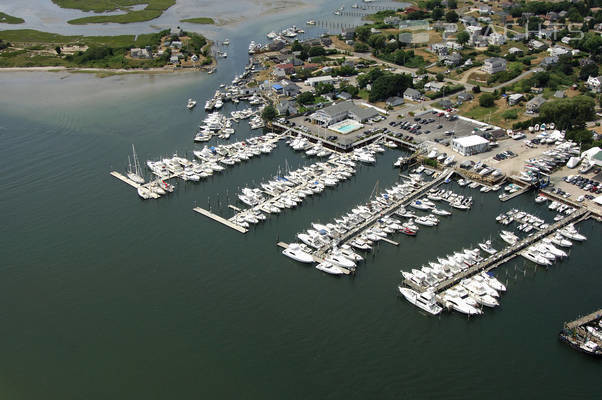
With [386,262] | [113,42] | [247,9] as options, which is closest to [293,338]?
[386,262]

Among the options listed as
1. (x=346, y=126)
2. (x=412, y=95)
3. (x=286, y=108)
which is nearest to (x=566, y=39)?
(x=412, y=95)

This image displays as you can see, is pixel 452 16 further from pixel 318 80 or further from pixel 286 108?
pixel 286 108

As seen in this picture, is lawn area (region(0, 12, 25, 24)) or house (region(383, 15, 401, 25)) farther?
lawn area (region(0, 12, 25, 24))

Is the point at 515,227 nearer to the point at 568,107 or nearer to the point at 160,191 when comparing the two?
the point at 568,107

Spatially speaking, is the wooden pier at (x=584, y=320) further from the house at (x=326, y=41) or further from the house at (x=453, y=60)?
the house at (x=326, y=41)

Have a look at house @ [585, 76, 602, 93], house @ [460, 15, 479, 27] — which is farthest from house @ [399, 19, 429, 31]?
house @ [585, 76, 602, 93]

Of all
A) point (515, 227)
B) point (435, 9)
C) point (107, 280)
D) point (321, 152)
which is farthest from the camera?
point (435, 9)

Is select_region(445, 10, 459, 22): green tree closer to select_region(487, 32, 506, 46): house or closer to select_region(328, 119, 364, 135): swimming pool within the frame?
select_region(487, 32, 506, 46): house
